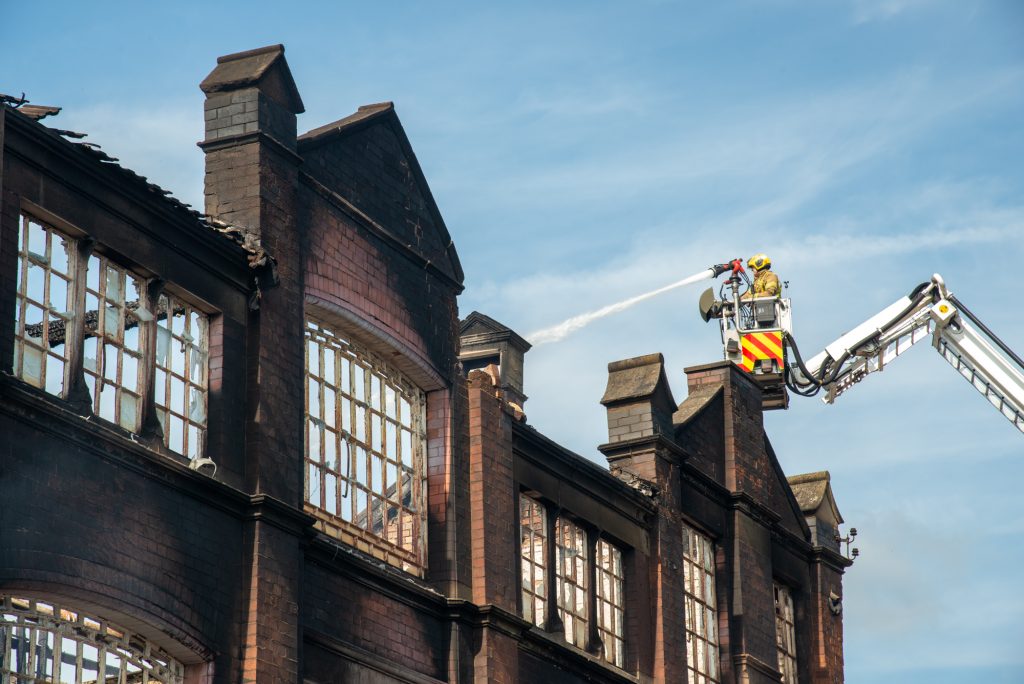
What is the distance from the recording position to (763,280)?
3369 centimetres

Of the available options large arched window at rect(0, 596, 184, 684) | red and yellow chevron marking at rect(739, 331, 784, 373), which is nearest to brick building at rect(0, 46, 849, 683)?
large arched window at rect(0, 596, 184, 684)

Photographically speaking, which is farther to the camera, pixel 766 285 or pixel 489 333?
pixel 766 285

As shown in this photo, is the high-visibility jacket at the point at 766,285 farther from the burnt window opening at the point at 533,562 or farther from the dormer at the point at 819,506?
the burnt window opening at the point at 533,562

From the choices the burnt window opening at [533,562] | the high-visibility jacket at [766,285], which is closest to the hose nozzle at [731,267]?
the high-visibility jacket at [766,285]

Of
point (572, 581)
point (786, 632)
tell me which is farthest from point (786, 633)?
point (572, 581)

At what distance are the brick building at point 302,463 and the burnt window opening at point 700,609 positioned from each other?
4 cm

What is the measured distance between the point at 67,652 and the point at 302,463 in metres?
3.64

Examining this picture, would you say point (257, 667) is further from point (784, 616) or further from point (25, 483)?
point (784, 616)

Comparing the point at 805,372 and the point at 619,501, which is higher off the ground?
the point at 805,372

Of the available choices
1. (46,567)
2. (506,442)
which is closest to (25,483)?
(46,567)

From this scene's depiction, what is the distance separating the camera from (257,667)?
58.5 feet

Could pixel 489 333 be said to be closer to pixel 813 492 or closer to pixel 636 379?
pixel 636 379

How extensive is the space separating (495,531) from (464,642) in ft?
4.81

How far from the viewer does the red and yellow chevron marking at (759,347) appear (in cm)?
3294
